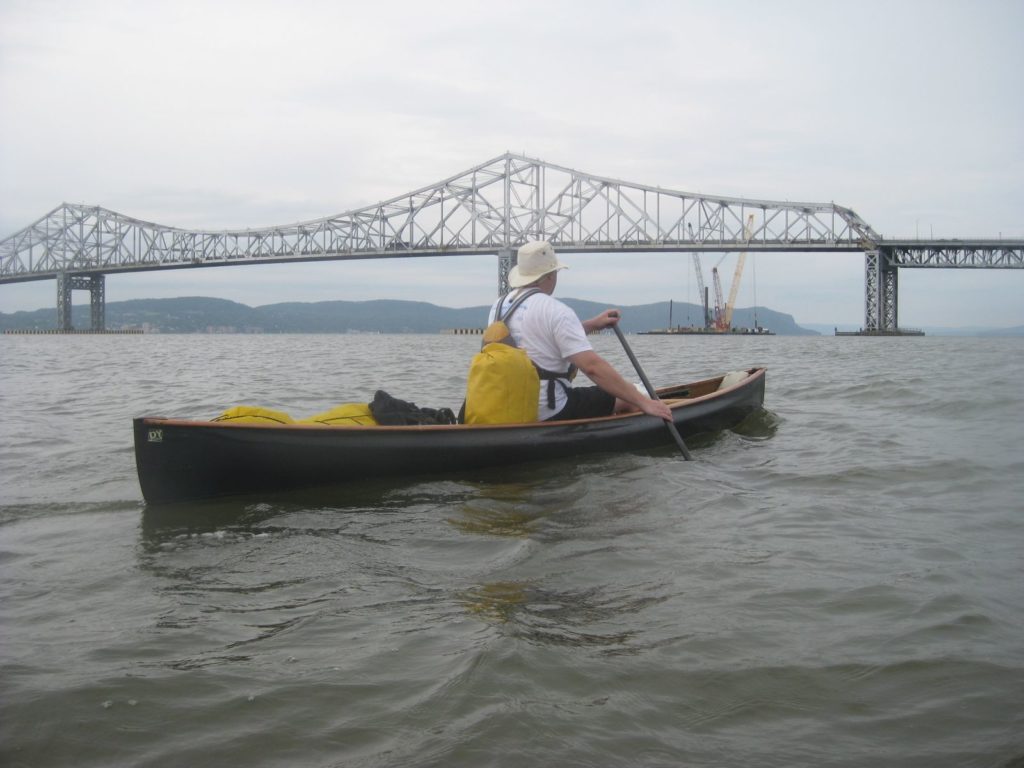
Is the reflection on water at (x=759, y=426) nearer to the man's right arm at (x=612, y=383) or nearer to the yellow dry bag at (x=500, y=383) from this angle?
the man's right arm at (x=612, y=383)

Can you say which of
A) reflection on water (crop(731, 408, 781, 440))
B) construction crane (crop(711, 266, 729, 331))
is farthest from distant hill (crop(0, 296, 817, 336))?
reflection on water (crop(731, 408, 781, 440))

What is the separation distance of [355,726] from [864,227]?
236 ft

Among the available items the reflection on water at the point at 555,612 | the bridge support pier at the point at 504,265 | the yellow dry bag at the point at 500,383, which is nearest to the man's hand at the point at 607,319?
the yellow dry bag at the point at 500,383

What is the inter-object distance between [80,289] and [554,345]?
290ft

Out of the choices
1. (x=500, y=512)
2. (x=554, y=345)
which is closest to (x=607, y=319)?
(x=554, y=345)

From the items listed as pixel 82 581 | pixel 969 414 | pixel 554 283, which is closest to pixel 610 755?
pixel 82 581

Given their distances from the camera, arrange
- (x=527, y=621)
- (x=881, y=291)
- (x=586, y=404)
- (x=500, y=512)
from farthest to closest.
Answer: (x=881, y=291)
(x=586, y=404)
(x=500, y=512)
(x=527, y=621)

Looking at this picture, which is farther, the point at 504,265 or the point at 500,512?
the point at 504,265

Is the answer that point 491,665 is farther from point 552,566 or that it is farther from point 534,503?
point 534,503

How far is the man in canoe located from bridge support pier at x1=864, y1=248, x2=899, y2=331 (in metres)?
63.7

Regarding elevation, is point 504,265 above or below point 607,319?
above

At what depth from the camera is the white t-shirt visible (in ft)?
14.5

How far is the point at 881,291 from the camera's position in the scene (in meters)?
62.1

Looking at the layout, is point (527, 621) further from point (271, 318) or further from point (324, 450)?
point (271, 318)
